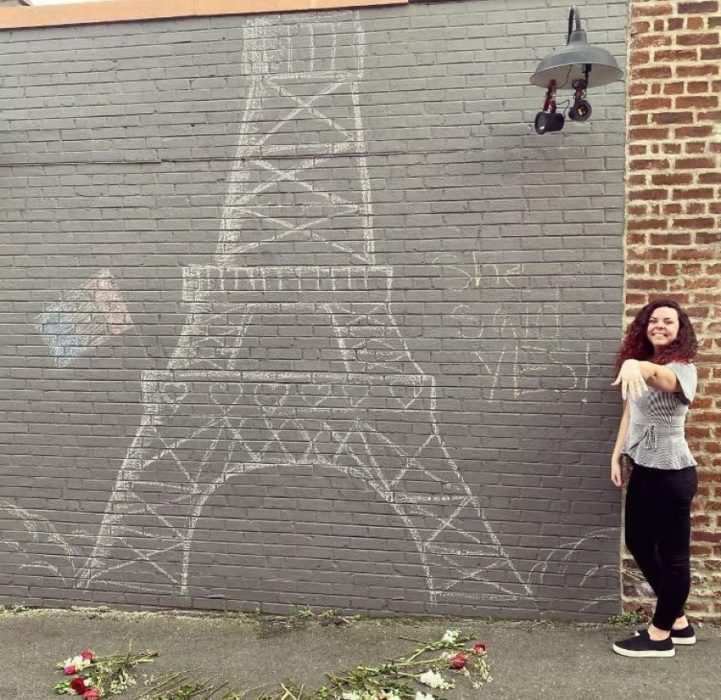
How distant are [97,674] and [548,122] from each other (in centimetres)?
352

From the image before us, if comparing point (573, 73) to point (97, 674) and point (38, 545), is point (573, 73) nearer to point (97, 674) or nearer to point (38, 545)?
A: point (97, 674)

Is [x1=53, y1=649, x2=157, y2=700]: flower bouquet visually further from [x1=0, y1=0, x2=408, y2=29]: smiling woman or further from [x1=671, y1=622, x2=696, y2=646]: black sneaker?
[x1=0, y1=0, x2=408, y2=29]: smiling woman

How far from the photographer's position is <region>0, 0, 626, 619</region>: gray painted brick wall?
363cm

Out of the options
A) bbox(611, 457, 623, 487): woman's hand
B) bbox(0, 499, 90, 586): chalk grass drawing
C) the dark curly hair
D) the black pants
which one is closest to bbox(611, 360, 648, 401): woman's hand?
the dark curly hair

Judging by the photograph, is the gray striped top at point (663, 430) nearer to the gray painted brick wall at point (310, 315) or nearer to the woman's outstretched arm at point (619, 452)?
the woman's outstretched arm at point (619, 452)

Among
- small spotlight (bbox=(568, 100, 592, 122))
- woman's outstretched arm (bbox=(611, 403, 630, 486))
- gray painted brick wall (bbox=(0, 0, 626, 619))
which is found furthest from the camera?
gray painted brick wall (bbox=(0, 0, 626, 619))

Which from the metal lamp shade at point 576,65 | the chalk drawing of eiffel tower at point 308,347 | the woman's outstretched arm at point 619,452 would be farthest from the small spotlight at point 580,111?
the woman's outstretched arm at point 619,452

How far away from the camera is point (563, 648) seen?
3447 millimetres

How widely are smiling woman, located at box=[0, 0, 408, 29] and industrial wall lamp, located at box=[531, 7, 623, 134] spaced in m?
0.93

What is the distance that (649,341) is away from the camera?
10.8 ft

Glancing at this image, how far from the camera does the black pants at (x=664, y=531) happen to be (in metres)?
3.18

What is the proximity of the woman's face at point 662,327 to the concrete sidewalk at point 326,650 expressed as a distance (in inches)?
59.9

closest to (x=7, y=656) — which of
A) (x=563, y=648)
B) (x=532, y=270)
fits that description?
(x=563, y=648)

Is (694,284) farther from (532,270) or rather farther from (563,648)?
(563,648)
